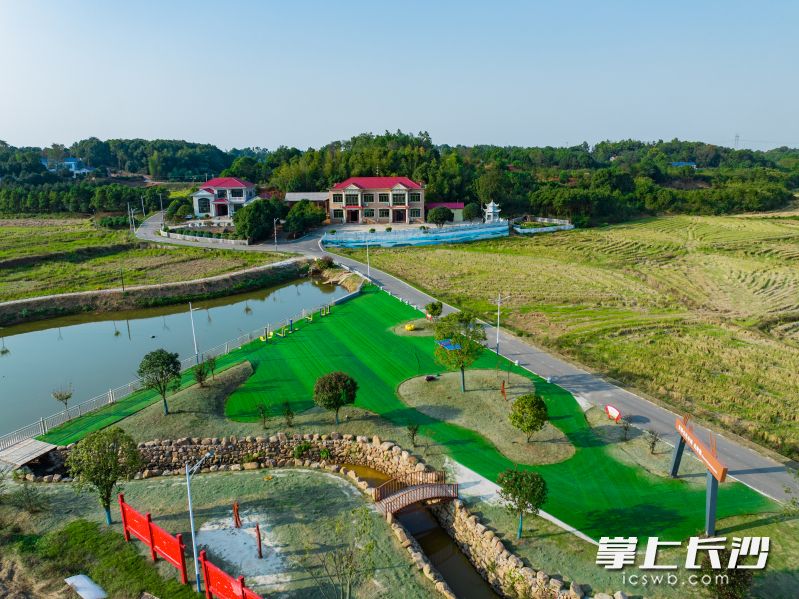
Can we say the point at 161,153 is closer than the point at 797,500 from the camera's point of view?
No

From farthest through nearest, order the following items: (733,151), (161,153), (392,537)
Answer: (733,151)
(161,153)
(392,537)

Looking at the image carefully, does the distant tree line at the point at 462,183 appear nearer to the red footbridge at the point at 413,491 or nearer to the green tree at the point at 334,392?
the green tree at the point at 334,392

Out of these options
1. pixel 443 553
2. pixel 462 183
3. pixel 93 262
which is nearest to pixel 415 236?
pixel 462 183

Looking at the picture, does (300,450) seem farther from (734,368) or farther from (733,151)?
(733,151)

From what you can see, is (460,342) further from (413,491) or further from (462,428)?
(413,491)

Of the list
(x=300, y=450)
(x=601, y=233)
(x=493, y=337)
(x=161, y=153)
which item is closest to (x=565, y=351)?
(x=493, y=337)

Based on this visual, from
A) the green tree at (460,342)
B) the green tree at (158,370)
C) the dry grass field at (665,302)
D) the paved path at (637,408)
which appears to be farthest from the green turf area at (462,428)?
the dry grass field at (665,302)

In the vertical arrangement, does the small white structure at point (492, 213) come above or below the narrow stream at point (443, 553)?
above
